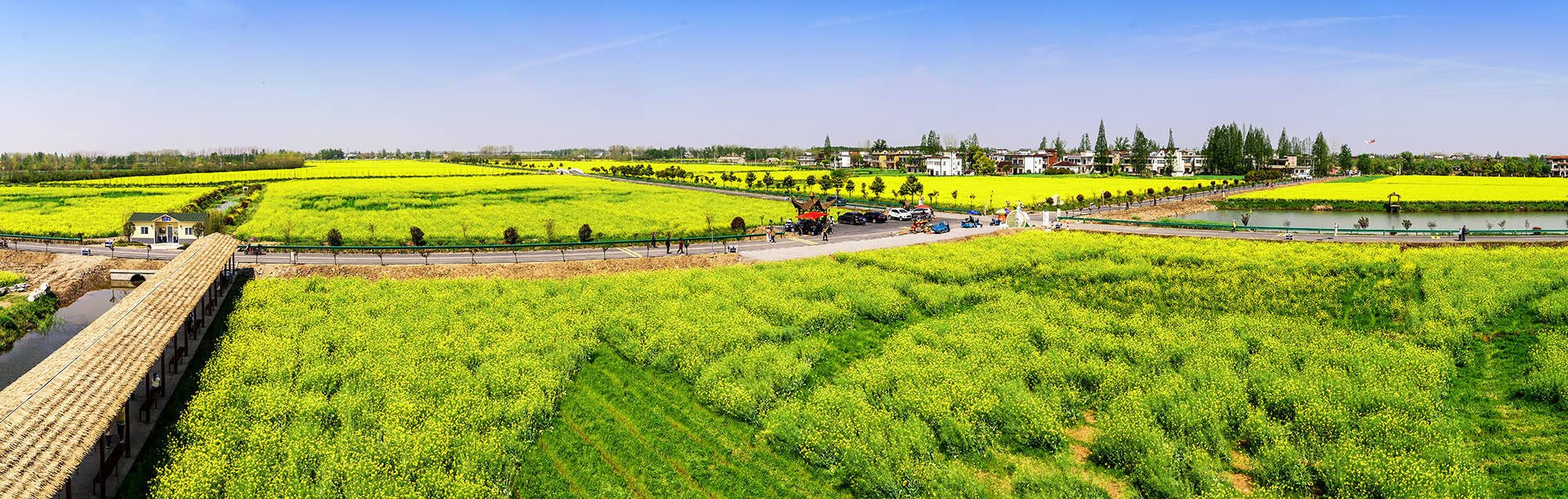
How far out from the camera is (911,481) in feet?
59.4

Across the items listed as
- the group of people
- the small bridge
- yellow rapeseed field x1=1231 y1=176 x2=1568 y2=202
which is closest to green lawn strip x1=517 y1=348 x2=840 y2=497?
the small bridge

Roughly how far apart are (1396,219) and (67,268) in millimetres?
109309

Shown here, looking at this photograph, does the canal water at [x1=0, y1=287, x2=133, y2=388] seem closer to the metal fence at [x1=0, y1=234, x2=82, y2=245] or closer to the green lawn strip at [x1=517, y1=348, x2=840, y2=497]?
the metal fence at [x1=0, y1=234, x2=82, y2=245]

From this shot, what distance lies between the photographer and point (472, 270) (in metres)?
42.6

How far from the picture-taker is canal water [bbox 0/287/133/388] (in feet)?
98.8

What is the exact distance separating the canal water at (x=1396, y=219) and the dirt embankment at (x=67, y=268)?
85828 millimetres

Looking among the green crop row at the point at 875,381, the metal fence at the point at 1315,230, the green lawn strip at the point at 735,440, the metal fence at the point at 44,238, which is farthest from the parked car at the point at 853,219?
the metal fence at the point at 44,238

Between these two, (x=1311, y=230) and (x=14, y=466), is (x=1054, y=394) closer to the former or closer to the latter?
(x=14, y=466)

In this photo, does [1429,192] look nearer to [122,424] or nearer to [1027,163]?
[1027,163]

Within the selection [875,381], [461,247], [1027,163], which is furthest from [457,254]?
[1027,163]

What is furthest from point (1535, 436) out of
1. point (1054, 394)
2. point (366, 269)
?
point (366, 269)

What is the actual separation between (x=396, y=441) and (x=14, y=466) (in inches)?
267

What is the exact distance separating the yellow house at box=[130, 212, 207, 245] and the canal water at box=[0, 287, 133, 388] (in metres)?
10.2

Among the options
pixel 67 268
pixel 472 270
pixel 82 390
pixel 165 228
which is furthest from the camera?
pixel 165 228
